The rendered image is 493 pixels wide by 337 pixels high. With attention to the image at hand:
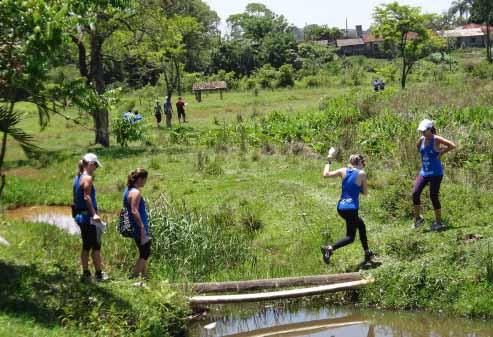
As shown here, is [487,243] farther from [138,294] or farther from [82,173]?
[82,173]

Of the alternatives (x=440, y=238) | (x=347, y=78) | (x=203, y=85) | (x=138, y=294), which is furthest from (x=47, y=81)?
(x=347, y=78)

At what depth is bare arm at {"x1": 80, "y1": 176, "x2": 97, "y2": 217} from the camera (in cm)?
950

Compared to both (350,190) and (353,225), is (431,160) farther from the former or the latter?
(353,225)

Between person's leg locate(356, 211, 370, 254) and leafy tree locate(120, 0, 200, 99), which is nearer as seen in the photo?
person's leg locate(356, 211, 370, 254)

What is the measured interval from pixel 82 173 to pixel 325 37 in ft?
317

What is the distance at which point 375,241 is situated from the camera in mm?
11867

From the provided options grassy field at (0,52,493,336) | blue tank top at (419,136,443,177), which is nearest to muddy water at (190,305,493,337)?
grassy field at (0,52,493,336)

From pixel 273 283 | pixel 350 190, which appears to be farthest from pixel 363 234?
pixel 273 283

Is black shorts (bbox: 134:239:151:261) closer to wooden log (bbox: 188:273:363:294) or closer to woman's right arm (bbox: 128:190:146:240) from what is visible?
woman's right arm (bbox: 128:190:146:240)

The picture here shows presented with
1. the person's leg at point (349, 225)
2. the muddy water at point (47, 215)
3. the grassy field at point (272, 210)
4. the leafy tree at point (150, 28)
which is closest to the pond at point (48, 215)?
the muddy water at point (47, 215)

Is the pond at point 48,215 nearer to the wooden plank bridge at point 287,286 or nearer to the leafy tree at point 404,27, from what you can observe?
the wooden plank bridge at point 287,286

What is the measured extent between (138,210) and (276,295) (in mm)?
2264

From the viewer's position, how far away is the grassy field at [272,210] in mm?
9547

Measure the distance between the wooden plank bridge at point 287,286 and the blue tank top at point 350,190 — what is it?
3.47 feet
